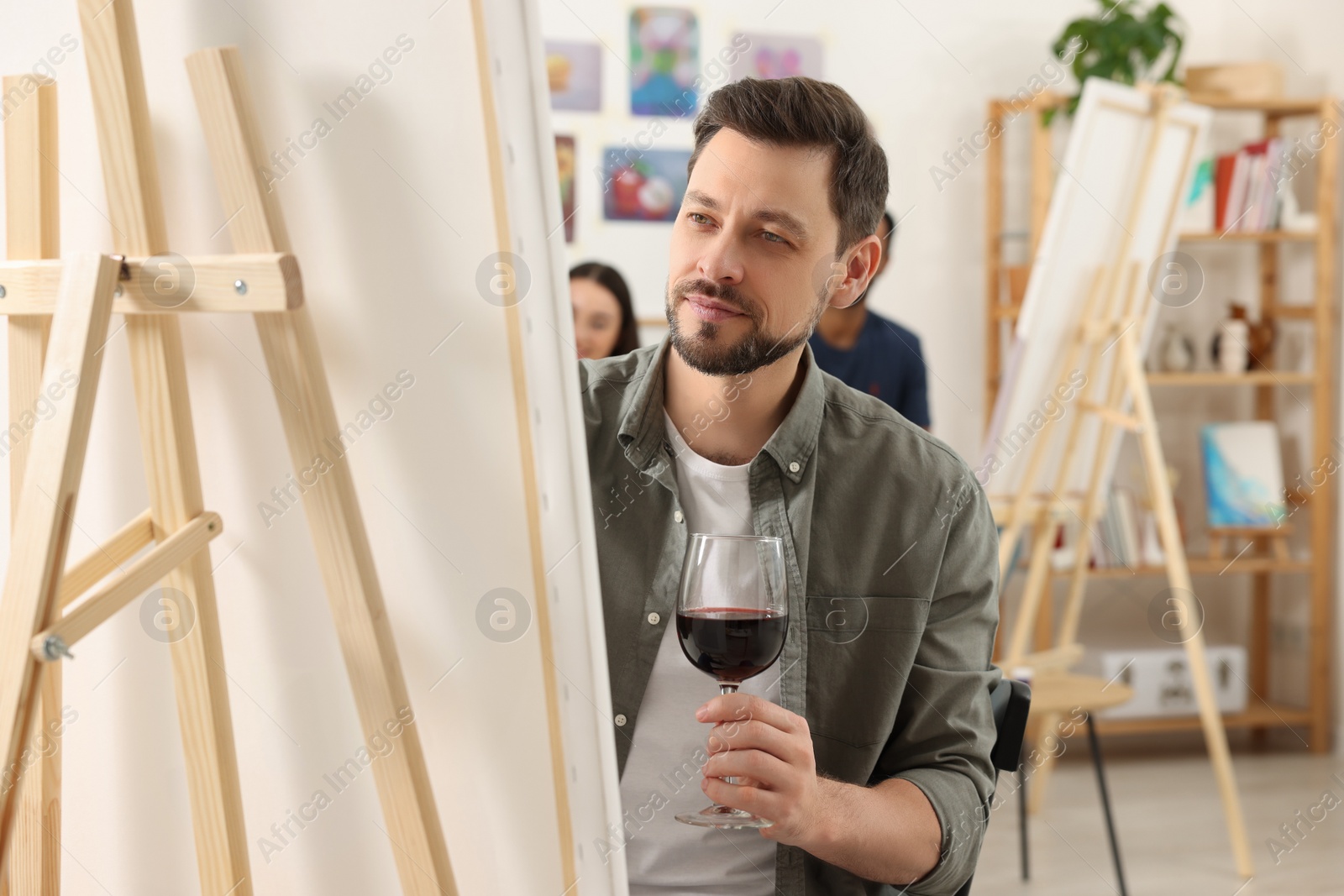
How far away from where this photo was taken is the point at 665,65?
393cm

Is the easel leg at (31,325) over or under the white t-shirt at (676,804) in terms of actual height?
over

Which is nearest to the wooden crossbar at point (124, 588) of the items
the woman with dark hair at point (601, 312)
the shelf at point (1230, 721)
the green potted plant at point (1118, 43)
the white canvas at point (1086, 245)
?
the woman with dark hair at point (601, 312)

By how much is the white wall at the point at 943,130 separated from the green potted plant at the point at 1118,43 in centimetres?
29

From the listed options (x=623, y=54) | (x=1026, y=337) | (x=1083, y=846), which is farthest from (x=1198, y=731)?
(x=623, y=54)

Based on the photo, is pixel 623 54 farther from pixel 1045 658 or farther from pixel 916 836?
pixel 916 836

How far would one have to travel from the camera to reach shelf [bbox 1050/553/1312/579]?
390 centimetres

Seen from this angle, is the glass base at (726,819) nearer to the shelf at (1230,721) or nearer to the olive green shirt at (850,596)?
the olive green shirt at (850,596)

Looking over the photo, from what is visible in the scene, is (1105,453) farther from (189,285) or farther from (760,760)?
(189,285)

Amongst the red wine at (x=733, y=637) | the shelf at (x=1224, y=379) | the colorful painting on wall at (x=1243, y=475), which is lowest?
the colorful painting on wall at (x=1243, y=475)

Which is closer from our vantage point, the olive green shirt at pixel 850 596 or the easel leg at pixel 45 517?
the easel leg at pixel 45 517

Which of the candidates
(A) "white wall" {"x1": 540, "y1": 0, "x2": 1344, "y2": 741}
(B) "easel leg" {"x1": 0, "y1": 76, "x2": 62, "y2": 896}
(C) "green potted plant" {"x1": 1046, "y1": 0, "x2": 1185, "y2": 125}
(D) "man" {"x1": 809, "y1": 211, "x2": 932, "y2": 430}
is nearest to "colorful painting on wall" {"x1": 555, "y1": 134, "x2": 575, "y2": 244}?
(A) "white wall" {"x1": 540, "y1": 0, "x2": 1344, "y2": 741}

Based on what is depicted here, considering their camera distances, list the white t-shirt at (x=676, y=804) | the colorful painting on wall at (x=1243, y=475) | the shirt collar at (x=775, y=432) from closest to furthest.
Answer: the white t-shirt at (x=676, y=804), the shirt collar at (x=775, y=432), the colorful painting on wall at (x=1243, y=475)

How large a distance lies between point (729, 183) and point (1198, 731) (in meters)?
3.66

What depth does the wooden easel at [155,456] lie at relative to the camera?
88cm
